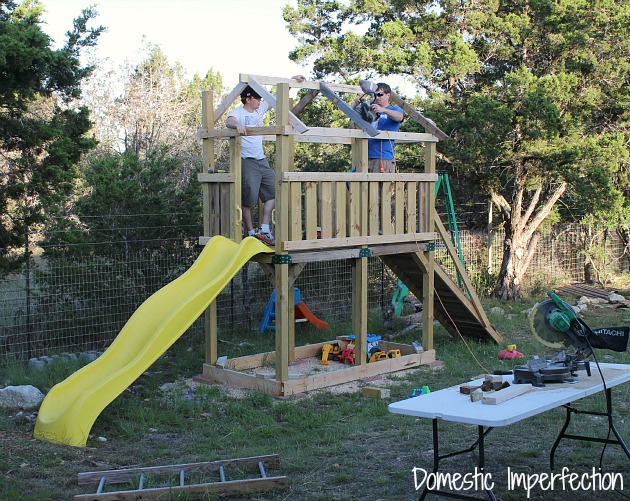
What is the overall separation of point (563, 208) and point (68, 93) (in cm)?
1173

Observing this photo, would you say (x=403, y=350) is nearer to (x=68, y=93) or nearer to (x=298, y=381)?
(x=298, y=381)

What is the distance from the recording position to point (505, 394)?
4.58m

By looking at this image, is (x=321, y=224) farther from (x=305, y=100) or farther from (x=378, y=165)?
(x=305, y=100)

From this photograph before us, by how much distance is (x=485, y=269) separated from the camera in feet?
49.9

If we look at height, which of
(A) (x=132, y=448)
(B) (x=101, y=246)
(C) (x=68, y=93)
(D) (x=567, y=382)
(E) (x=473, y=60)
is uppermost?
(E) (x=473, y=60)

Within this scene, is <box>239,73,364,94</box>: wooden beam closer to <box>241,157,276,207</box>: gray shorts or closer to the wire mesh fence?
<box>241,157,276,207</box>: gray shorts

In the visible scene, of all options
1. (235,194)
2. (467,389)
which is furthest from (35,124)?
(467,389)

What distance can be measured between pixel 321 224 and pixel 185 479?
3.93 m

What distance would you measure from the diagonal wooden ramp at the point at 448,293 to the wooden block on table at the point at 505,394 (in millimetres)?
5281

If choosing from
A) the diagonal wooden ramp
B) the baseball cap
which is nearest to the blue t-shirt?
the diagonal wooden ramp

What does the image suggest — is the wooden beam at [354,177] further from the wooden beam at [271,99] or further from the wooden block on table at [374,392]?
the wooden block on table at [374,392]

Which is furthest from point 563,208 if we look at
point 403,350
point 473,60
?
point 403,350

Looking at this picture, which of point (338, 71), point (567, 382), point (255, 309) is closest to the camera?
point (567, 382)

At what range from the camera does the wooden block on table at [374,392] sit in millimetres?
7992
